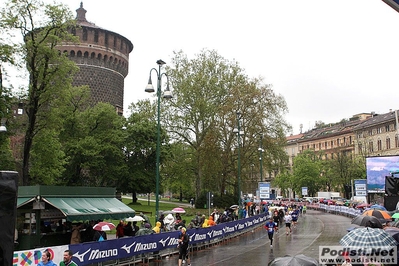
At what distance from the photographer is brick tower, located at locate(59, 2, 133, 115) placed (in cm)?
7281

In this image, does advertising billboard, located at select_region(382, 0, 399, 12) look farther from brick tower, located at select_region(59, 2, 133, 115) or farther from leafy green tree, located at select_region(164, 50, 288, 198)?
brick tower, located at select_region(59, 2, 133, 115)

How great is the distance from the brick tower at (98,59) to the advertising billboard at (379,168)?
152 ft

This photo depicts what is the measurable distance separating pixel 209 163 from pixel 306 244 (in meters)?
26.8

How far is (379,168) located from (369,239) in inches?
1209

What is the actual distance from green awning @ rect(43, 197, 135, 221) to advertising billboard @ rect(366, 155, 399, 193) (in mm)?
24077

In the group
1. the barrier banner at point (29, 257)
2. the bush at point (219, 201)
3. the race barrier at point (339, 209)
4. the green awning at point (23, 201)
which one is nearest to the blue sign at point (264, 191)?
the race barrier at point (339, 209)

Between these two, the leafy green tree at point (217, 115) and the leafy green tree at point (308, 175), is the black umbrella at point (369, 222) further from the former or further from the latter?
the leafy green tree at point (308, 175)

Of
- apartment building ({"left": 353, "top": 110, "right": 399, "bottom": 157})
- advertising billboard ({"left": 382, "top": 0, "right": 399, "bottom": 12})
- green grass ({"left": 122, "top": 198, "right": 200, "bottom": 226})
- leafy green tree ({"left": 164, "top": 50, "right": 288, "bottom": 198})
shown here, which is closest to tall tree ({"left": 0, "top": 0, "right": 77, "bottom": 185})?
green grass ({"left": 122, "top": 198, "right": 200, "bottom": 226})

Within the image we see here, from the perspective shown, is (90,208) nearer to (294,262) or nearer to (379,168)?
(294,262)

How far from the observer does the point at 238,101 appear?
50469 mm

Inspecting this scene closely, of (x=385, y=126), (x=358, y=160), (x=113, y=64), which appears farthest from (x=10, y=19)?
(x=385, y=126)

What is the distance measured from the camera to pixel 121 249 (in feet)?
54.9

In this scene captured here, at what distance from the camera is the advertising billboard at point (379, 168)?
3799cm

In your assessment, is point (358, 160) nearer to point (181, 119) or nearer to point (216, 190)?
point (216, 190)
